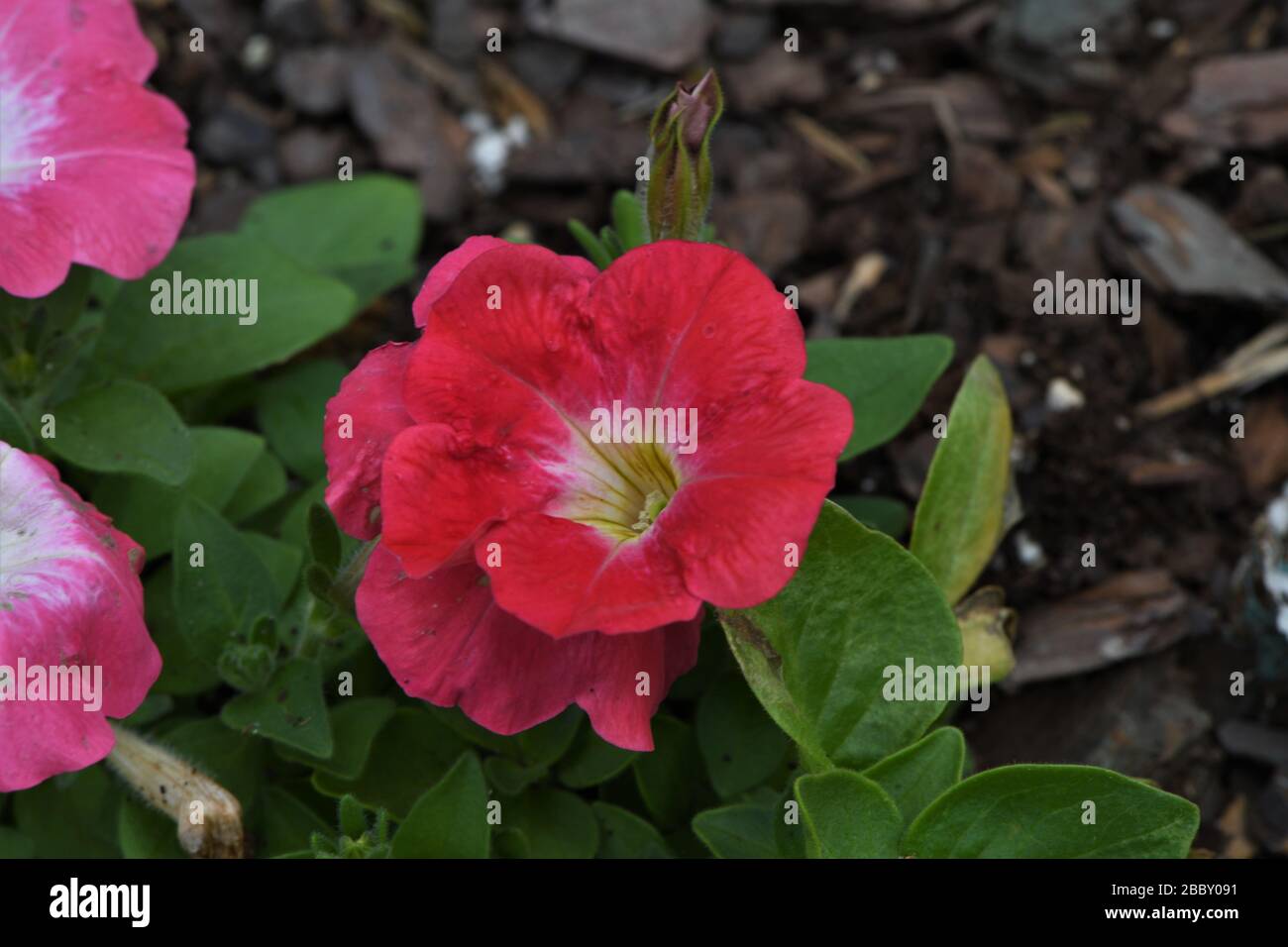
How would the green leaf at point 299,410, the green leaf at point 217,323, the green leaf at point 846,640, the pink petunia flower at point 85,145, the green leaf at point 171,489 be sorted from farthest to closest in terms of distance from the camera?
the green leaf at point 299,410 < the green leaf at point 217,323 < the green leaf at point 171,489 < the pink petunia flower at point 85,145 < the green leaf at point 846,640

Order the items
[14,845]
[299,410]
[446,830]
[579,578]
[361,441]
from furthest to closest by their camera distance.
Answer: [299,410], [14,845], [446,830], [361,441], [579,578]

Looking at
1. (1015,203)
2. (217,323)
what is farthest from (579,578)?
(1015,203)

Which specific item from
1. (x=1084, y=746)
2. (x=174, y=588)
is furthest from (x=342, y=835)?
(x=1084, y=746)

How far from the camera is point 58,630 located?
196 cm

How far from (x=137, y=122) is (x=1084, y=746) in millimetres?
2170

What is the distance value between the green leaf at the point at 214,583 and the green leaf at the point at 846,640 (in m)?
0.90

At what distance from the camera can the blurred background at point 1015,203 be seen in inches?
113

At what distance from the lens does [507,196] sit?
146 inches

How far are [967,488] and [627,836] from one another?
2.89ft

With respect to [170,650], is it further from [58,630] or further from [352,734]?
[58,630]

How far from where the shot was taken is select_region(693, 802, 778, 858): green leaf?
7.34 feet

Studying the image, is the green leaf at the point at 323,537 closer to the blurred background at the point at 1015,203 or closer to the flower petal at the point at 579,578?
the flower petal at the point at 579,578

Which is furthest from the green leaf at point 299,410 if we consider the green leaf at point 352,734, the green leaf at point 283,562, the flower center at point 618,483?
the flower center at point 618,483

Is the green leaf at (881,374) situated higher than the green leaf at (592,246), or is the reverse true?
the green leaf at (592,246)
